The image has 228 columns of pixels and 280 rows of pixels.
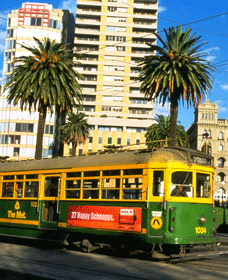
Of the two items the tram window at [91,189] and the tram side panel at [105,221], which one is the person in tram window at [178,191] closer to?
the tram side panel at [105,221]

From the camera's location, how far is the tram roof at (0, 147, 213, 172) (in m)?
12.5

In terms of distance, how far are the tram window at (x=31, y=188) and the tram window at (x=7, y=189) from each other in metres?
1.01

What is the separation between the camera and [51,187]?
1505cm

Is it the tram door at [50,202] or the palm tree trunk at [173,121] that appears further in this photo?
the palm tree trunk at [173,121]

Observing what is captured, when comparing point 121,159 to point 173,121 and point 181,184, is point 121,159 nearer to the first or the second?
point 181,184

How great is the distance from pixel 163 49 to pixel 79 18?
82019mm

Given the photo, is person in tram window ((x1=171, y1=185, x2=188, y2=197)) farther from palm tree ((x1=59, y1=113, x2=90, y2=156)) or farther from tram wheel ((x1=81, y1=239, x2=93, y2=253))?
palm tree ((x1=59, y1=113, x2=90, y2=156))

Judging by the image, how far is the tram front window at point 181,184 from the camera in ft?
39.9

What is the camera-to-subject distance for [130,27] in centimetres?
10769

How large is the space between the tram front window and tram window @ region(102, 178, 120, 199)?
5.73 ft

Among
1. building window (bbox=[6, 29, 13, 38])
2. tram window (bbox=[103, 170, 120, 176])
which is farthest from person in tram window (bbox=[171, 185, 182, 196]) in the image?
building window (bbox=[6, 29, 13, 38])

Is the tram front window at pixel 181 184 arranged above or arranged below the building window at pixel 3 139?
below

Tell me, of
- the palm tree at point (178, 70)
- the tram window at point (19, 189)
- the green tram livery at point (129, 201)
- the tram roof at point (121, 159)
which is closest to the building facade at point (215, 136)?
the palm tree at point (178, 70)

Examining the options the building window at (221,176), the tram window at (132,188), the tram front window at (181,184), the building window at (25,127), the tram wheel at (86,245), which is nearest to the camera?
the tram front window at (181,184)
